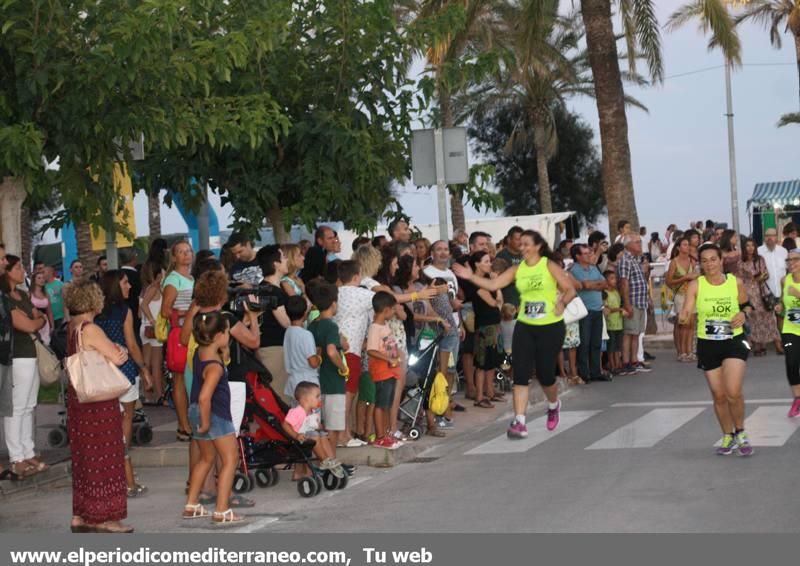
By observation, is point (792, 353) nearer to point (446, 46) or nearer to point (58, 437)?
point (58, 437)

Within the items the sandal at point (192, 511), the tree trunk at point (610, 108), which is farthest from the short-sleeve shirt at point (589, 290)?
the sandal at point (192, 511)

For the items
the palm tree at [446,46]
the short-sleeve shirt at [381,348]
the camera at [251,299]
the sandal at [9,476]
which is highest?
the palm tree at [446,46]

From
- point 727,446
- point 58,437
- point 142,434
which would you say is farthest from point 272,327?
point 727,446

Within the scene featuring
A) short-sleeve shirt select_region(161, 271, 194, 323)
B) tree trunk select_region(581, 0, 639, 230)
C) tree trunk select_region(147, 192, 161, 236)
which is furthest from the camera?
tree trunk select_region(147, 192, 161, 236)

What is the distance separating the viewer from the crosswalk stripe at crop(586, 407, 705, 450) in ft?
44.9

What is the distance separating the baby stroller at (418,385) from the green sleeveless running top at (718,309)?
3.09 meters

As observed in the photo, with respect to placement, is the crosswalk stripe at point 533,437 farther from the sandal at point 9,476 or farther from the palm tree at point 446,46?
the palm tree at point 446,46

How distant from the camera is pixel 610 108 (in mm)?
26375

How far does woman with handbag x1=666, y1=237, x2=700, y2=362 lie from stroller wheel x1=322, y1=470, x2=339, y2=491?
11.4m

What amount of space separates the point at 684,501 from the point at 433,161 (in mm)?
8818

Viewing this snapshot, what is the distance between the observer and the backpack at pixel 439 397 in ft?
48.6

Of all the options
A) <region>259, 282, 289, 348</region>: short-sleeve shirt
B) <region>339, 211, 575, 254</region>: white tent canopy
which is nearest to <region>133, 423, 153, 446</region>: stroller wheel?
<region>259, 282, 289, 348</region>: short-sleeve shirt

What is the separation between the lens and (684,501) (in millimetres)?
10383

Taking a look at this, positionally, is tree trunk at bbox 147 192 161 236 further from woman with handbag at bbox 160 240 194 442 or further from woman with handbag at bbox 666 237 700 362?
woman with handbag at bbox 160 240 194 442
